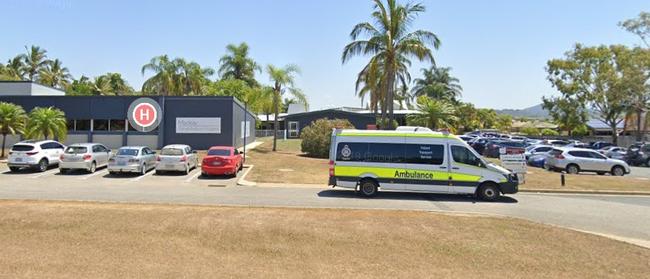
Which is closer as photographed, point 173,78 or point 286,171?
point 286,171

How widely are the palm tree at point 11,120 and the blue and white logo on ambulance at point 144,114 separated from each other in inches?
269

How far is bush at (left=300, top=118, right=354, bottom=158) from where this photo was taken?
2945 centimetres

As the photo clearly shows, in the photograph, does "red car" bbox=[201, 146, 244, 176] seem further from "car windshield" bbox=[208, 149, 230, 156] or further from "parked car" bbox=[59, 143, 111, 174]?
"parked car" bbox=[59, 143, 111, 174]

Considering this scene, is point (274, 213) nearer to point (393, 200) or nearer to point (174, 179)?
point (393, 200)

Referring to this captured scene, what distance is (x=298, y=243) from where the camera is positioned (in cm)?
734

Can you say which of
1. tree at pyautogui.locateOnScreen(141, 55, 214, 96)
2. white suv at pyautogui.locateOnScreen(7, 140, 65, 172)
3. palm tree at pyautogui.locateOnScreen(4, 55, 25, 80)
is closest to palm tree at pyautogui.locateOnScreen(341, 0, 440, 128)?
white suv at pyautogui.locateOnScreen(7, 140, 65, 172)

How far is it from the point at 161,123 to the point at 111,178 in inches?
502

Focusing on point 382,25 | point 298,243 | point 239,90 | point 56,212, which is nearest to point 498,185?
point 298,243

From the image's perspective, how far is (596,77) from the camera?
44.0 meters

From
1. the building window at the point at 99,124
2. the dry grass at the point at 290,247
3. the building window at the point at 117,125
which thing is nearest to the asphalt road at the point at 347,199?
the dry grass at the point at 290,247

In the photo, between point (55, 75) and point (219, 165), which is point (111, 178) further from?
point (55, 75)

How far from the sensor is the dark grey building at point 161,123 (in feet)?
99.3

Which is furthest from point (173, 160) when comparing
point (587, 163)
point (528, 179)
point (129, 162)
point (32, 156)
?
point (587, 163)

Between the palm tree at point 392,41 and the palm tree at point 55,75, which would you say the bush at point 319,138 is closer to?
the palm tree at point 392,41
